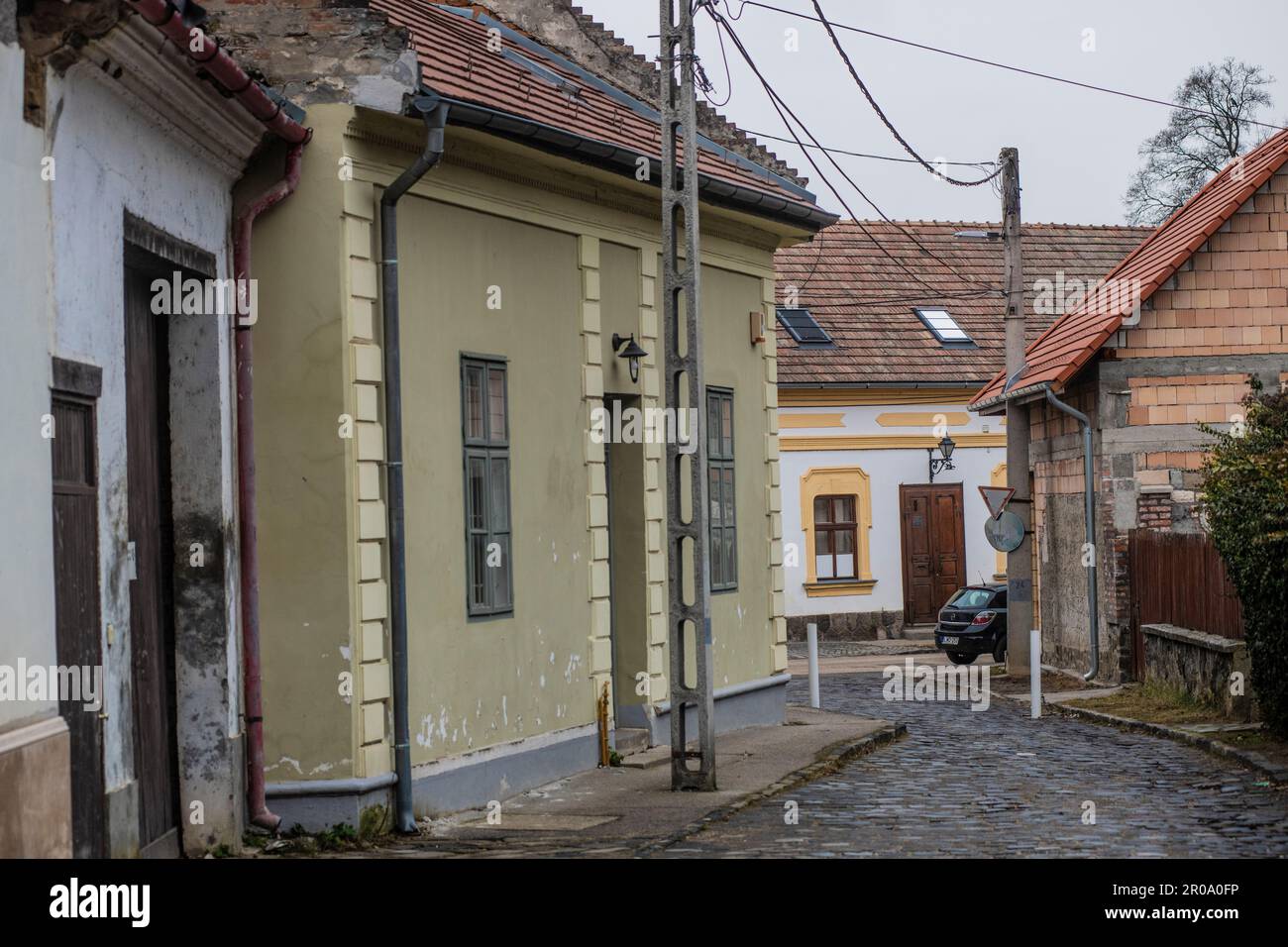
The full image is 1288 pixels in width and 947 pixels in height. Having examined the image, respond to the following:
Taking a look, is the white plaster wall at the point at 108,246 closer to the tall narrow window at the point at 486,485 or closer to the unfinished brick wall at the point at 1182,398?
the tall narrow window at the point at 486,485

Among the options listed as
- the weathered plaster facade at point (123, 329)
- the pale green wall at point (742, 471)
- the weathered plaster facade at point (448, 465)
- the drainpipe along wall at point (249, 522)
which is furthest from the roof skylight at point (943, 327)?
the weathered plaster facade at point (123, 329)

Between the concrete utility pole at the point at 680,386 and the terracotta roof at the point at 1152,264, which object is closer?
the concrete utility pole at the point at 680,386

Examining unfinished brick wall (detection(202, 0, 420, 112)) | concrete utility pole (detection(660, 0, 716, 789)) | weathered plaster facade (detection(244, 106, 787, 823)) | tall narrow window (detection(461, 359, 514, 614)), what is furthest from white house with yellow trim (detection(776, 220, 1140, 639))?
unfinished brick wall (detection(202, 0, 420, 112))

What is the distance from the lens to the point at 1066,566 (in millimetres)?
24094

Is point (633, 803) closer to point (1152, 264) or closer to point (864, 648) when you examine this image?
point (1152, 264)

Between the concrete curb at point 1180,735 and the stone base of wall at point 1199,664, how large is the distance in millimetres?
664

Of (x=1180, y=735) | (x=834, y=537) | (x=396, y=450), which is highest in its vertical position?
(x=396, y=450)

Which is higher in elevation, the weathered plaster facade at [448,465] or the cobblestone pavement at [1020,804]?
the weathered plaster facade at [448,465]

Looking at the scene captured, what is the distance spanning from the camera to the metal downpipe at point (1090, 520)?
22.4 metres

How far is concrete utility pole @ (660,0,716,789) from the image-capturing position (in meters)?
12.8

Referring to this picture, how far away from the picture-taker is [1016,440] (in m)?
24.0

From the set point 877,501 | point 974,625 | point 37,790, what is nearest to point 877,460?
point 877,501

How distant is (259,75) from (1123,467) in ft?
46.4

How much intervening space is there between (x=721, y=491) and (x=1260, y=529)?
512 centimetres
